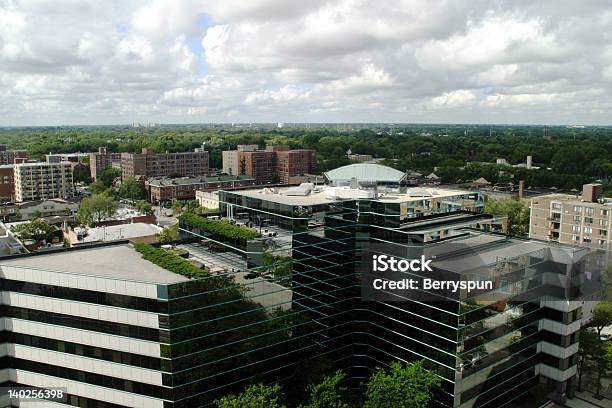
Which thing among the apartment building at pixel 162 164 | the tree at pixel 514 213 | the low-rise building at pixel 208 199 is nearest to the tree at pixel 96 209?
the low-rise building at pixel 208 199

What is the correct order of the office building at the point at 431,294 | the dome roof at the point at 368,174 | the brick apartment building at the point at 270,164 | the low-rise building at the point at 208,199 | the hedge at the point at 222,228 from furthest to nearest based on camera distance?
the brick apartment building at the point at 270,164 → the low-rise building at the point at 208,199 → the dome roof at the point at 368,174 → the hedge at the point at 222,228 → the office building at the point at 431,294

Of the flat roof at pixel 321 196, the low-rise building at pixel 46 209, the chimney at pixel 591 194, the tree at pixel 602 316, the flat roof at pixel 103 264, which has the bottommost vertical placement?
the tree at pixel 602 316

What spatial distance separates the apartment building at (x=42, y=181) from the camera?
422 feet

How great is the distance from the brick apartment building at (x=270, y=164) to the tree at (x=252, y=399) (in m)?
130

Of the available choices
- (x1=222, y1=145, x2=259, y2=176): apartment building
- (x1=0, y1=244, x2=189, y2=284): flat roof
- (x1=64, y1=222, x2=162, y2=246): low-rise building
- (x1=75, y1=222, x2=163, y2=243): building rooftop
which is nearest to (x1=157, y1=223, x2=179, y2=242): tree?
(x1=64, y1=222, x2=162, y2=246): low-rise building

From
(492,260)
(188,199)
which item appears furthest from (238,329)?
(188,199)

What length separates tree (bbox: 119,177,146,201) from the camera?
130500 mm

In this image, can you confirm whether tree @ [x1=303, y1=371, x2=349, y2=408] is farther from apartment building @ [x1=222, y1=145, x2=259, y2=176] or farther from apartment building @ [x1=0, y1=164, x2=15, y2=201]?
apartment building @ [x1=222, y1=145, x2=259, y2=176]

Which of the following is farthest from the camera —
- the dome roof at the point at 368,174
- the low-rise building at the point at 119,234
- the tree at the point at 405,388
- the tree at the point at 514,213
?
the tree at the point at 514,213

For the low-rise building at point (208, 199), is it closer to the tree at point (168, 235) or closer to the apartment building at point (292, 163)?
the tree at point (168, 235)

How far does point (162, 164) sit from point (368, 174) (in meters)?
128

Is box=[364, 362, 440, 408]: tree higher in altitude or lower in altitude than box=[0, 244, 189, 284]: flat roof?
lower

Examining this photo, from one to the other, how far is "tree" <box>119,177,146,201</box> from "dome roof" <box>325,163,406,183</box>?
325 ft

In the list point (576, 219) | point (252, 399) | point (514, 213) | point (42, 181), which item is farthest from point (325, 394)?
point (42, 181)
